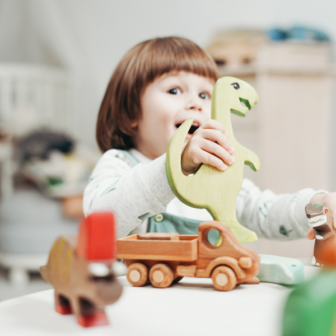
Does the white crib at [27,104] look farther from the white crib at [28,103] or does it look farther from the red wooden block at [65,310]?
the red wooden block at [65,310]

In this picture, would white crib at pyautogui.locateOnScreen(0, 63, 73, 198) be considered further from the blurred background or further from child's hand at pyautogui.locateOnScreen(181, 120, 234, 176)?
child's hand at pyautogui.locateOnScreen(181, 120, 234, 176)

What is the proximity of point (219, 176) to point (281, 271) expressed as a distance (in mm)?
112

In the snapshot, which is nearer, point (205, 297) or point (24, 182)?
point (205, 297)

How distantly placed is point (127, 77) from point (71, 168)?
134cm

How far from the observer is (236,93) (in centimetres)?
49

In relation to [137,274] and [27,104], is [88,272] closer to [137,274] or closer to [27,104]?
[137,274]

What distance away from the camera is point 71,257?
0.32 meters

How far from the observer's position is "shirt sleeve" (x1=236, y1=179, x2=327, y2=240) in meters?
0.60

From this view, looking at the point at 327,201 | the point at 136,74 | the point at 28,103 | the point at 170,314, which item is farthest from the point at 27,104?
the point at 170,314

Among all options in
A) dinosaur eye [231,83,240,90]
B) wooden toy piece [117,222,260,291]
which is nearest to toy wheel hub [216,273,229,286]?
wooden toy piece [117,222,260,291]

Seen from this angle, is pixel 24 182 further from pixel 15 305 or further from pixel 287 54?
pixel 15 305

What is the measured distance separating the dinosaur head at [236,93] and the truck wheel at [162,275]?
0.19 meters

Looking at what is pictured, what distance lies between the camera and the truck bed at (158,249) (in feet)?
1.36

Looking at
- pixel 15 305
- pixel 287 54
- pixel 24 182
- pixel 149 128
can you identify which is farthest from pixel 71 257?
pixel 24 182
